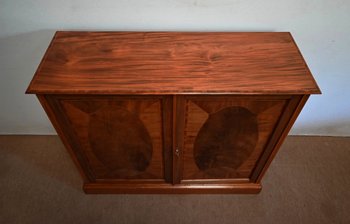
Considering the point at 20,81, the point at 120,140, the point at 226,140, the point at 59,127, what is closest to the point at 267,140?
the point at 226,140

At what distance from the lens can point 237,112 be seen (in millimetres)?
873

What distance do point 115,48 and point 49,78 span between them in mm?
254

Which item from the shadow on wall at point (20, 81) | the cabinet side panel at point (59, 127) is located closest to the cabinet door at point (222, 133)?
the cabinet side panel at point (59, 127)

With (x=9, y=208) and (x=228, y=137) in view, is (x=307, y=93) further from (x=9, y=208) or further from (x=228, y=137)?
(x=9, y=208)

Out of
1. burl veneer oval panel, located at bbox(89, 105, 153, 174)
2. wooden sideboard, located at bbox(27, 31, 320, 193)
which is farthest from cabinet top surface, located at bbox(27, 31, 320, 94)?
burl veneer oval panel, located at bbox(89, 105, 153, 174)

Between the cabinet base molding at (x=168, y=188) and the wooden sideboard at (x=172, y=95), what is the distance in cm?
18

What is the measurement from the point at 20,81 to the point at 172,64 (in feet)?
2.85

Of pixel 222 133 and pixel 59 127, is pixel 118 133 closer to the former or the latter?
pixel 59 127

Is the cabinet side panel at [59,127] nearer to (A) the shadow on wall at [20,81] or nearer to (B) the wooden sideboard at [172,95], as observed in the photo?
(B) the wooden sideboard at [172,95]

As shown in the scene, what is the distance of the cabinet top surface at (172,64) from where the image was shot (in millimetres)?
770

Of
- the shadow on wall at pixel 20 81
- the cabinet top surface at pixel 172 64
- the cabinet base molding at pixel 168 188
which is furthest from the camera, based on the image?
the cabinet base molding at pixel 168 188

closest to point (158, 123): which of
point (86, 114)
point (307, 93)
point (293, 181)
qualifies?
point (86, 114)

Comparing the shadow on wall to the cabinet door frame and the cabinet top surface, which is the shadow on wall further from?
the cabinet door frame

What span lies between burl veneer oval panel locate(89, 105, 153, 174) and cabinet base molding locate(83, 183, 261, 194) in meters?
0.15
